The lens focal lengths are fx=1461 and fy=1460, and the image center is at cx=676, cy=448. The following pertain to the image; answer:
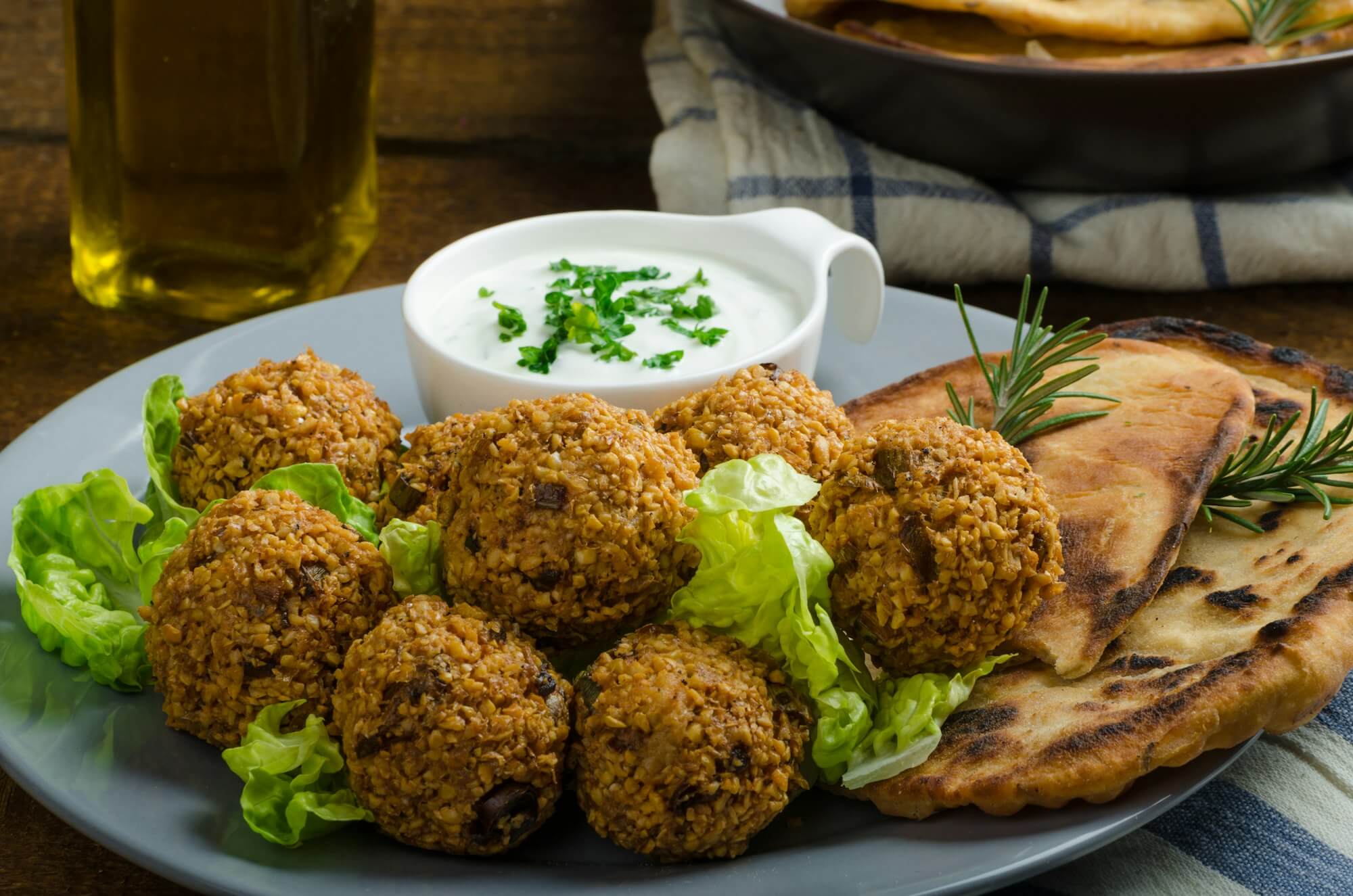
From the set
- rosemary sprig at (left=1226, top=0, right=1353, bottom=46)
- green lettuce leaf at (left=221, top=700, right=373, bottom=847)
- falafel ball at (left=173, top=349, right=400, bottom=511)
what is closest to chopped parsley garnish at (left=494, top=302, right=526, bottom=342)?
falafel ball at (left=173, top=349, right=400, bottom=511)

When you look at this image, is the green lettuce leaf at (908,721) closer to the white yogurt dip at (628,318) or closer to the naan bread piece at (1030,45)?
the white yogurt dip at (628,318)

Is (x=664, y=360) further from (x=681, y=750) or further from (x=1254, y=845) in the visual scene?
(x=1254, y=845)

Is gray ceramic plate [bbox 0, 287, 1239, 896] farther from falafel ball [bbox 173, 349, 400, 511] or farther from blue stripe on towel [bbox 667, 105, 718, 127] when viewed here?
blue stripe on towel [bbox 667, 105, 718, 127]

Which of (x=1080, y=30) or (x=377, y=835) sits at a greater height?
(x=1080, y=30)

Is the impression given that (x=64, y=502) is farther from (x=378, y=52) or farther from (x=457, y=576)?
(x=378, y=52)

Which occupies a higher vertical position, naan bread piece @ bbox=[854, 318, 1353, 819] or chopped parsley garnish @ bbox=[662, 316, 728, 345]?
naan bread piece @ bbox=[854, 318, 1353, 819]

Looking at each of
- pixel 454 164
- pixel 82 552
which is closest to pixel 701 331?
pixel 82 552
